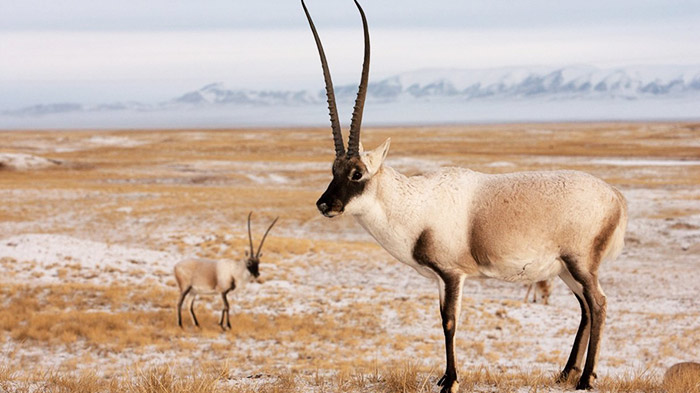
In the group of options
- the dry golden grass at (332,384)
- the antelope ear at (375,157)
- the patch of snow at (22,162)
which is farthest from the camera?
the patch of snow at (22,162)

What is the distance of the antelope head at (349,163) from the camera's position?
199 inches

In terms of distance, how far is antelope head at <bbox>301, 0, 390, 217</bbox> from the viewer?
5056mm

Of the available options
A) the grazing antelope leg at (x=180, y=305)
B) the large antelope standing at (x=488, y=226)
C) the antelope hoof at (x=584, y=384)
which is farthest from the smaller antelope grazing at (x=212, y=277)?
the antelope hoof at (x=584, y=384)

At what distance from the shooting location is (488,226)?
17.9 feet

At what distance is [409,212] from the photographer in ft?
18.1

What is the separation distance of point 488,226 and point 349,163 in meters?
1.43

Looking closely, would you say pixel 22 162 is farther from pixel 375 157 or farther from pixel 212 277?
pixel 375 157

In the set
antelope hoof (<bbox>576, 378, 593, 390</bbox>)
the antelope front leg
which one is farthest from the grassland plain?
the antelope front leg

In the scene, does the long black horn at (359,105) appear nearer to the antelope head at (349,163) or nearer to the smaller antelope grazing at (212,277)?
the antelope head at (349,163)

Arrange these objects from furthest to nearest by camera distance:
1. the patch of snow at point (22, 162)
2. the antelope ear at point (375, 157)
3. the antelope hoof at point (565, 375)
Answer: the patch of snow at point (22, 162)
the antelope hoof at point (565, 375)
the antelope ear at point (375, 157)

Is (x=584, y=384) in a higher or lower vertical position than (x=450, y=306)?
lower

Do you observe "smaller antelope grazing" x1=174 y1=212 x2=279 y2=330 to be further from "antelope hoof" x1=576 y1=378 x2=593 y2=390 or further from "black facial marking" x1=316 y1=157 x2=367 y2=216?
"antelope hoof" x1=576 y1=378 x2=593 y2=390

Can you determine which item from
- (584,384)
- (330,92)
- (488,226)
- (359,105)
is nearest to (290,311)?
(584,384)

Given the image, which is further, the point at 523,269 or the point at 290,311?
the point at 290,311
